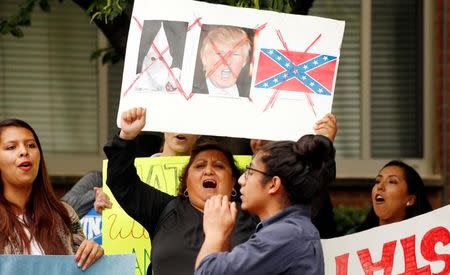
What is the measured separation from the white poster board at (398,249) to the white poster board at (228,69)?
941 millimetres

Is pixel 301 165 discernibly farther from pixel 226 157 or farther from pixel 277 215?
pixel 226 157

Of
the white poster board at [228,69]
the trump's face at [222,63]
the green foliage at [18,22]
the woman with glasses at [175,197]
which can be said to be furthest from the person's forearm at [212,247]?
the green foliage at [18,22]

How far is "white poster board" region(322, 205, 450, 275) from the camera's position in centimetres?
627

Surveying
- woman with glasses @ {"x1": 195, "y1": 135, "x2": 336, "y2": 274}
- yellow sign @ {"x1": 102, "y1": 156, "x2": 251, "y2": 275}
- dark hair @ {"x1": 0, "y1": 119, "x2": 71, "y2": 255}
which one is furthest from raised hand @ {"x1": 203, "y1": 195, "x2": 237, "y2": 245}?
yellow sign @ {"x1": 102, "y1": 156, "x2": 251, "y2": 275}

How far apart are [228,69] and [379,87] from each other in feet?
18.6

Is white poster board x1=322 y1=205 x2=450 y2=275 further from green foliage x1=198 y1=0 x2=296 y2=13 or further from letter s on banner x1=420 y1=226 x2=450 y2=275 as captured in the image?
green foliage x1=198 y1=0 x2=296 y2=13

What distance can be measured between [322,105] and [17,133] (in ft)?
4.17

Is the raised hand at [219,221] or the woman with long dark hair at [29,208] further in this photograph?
the woman with long dark hair at [29,208]

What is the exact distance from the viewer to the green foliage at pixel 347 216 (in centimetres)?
1036

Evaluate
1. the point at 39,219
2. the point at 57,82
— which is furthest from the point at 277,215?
the point at 57,82

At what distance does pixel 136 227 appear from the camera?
650cm

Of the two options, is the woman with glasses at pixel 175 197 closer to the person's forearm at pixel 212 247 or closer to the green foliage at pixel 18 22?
the person's forearm at pixel 212 247

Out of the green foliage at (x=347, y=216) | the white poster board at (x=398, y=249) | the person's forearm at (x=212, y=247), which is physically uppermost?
the person's forearm at (x=212, y=247)

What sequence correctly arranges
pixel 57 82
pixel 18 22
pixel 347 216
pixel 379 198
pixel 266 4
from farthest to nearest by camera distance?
pixel 57 82 → pixel 347 216 → pixel 18 22 → pixel 379 198 → pixel 266 4
